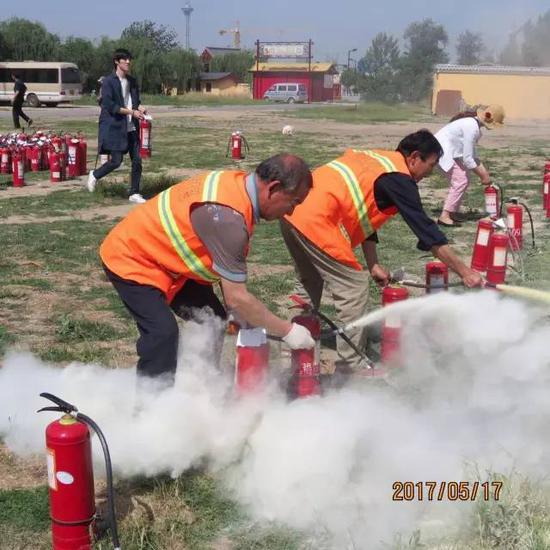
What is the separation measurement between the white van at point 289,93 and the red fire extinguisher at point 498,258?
6062 cm

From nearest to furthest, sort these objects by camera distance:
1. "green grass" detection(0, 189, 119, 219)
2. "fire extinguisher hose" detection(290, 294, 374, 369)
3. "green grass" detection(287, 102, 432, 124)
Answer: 1. "fire extinguisher hose" detection(290, 294, 374, 369)
2. "green grass" detection(0, 189, 119, 219)
3. "green grass" detection(287, 102, 432, 124)

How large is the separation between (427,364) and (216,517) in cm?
221

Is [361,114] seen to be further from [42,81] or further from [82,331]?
[82,331]

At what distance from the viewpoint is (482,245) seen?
686 centimetres

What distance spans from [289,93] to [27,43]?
22.4 metres

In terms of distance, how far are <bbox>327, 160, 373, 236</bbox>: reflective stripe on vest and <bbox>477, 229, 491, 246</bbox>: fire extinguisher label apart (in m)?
2.54

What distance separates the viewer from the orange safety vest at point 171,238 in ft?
10.5

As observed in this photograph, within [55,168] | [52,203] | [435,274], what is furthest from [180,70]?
[435,274]

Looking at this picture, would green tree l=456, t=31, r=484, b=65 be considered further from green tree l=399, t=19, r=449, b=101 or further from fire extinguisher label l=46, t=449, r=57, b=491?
green tree l=399, t=19, r=449, b=101

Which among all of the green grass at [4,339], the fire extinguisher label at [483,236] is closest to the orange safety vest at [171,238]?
the green grass at [4,339]

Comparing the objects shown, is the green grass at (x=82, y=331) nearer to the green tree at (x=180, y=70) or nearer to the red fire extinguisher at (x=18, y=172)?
the red fire extinguisher at (x=18, y=172)

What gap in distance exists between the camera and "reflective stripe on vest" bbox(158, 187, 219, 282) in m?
3.33

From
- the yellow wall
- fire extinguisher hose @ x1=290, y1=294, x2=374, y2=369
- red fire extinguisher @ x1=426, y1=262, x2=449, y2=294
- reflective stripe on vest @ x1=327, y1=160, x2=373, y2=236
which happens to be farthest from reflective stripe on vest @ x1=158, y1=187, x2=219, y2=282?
the yellow wall

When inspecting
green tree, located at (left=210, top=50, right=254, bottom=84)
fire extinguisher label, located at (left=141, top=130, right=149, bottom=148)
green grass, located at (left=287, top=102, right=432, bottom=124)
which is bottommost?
fire extinguisher label, located at (left=141, top=130, right=149, bottom=148)
